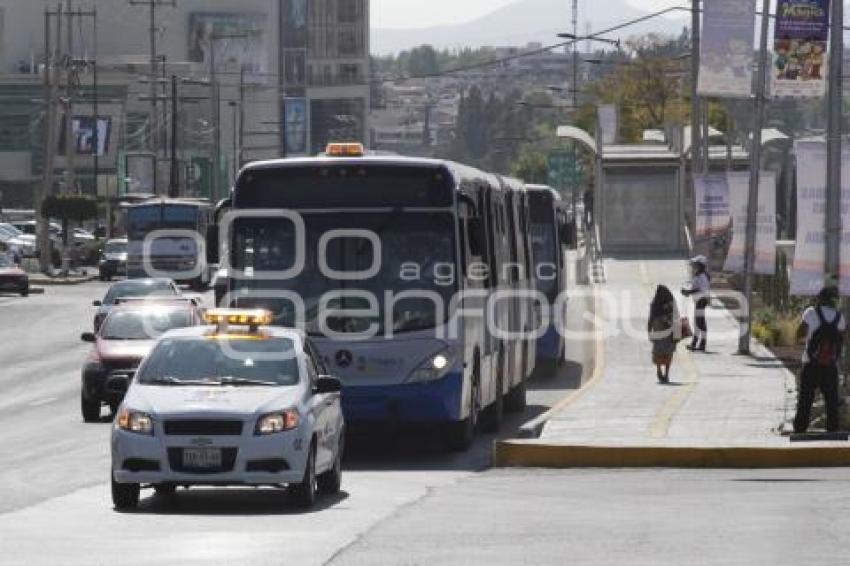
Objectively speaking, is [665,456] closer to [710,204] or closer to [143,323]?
[143,323]

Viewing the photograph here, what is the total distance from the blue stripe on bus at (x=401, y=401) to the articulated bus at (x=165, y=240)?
55.3 metres

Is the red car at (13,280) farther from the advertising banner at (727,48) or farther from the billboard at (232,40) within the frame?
the billboard at (232,40)

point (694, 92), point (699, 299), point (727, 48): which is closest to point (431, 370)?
point (699, 299)

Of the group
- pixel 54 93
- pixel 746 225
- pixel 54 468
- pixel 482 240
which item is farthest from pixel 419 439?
pixel 54 93

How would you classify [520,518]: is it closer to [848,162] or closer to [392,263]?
[392,263]

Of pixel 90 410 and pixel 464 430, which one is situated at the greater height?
pixel 464 430

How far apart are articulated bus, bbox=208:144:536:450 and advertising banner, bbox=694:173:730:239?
85.9 feet

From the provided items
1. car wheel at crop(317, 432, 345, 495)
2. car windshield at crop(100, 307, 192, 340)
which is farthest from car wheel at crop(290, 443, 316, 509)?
car windshield at crop(100, 307, 192, 340)

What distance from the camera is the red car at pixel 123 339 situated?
3141 cm

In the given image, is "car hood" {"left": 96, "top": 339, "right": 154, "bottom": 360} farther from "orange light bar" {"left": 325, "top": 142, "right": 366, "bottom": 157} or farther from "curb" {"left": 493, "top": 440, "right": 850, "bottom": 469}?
"curb" {"left": 493, "top": 440, "right": 850, "bottom": 469}

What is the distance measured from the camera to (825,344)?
2530 centimetres

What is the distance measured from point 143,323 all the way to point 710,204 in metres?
20.2

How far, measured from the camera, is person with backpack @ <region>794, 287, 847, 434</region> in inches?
995

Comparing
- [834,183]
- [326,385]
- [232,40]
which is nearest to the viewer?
[326,385]
